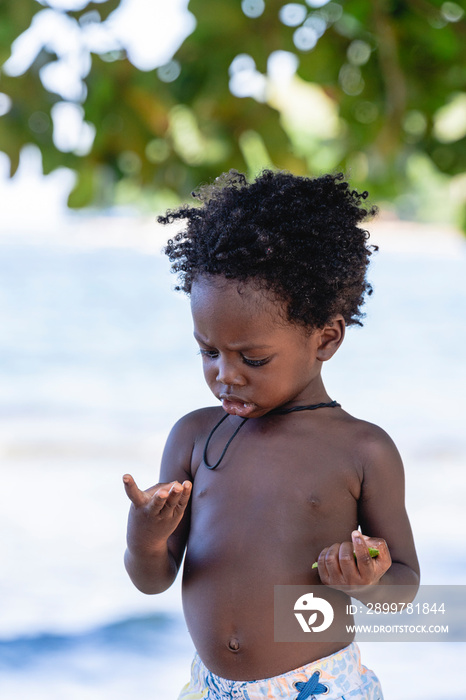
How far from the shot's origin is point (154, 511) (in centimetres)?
134

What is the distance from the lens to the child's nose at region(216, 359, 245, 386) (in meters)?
1.38

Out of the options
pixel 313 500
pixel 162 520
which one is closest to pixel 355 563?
pixel 313 500

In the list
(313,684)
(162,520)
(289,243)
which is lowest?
(313,684)

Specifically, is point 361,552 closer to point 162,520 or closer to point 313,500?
point 313,500

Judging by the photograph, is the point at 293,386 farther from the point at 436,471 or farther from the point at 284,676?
the point at 436,471

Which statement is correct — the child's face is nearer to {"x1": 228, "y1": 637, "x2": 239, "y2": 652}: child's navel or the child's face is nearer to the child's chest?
the child's chest

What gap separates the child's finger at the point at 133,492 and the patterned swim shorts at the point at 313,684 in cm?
31

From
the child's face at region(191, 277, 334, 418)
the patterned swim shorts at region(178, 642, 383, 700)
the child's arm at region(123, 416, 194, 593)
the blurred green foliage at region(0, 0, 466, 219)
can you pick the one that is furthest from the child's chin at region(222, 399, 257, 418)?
the blurred green foliage at region(0, 0, 466, 219)

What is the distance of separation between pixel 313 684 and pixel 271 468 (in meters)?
0.31

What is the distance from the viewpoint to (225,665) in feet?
4.63

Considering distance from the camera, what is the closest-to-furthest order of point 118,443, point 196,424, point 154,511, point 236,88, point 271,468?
point 154,511 < point 271,468 < point 196,424 < point 236,88 < point 118,443

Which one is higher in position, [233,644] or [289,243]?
[289,243]

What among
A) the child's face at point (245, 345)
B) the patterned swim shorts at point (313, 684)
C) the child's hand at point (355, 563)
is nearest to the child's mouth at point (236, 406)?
the child's face at point (245, 345)

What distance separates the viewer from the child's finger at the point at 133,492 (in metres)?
1.30
